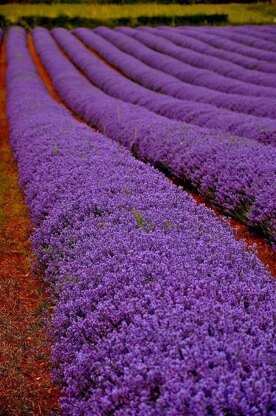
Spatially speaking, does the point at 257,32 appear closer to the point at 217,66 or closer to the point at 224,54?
the point at 224,54

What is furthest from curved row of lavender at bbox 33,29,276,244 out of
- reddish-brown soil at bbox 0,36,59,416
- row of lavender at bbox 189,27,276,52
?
row of lavender at bbox 189,27,276,52

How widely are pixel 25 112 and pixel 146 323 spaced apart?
34.9ft

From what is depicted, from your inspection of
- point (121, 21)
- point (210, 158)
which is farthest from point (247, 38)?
point (210, 158)

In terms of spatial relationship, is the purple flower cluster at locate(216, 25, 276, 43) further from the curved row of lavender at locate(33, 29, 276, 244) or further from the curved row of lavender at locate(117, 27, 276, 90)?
the curved row of lavender at locate(33, 29, 276, 244)

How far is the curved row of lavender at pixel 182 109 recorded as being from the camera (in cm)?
977

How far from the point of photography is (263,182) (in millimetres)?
6238

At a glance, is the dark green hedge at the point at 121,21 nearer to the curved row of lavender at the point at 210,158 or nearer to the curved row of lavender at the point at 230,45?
the curved row of lavender at the point at 230,45

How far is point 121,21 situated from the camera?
38.9 m

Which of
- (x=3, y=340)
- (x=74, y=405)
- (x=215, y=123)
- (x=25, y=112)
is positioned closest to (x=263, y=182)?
(x=3, y=340)

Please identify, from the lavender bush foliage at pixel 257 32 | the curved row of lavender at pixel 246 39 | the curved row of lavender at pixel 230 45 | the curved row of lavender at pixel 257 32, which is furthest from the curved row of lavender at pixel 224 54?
the lavender bush foliage at pixel 257 32

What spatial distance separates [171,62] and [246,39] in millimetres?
7176

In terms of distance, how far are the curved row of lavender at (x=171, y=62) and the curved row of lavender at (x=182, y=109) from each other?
2312 millimetres

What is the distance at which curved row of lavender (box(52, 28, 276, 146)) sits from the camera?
9.77 meters

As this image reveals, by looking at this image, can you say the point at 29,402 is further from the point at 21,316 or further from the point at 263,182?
the point at 263,182
